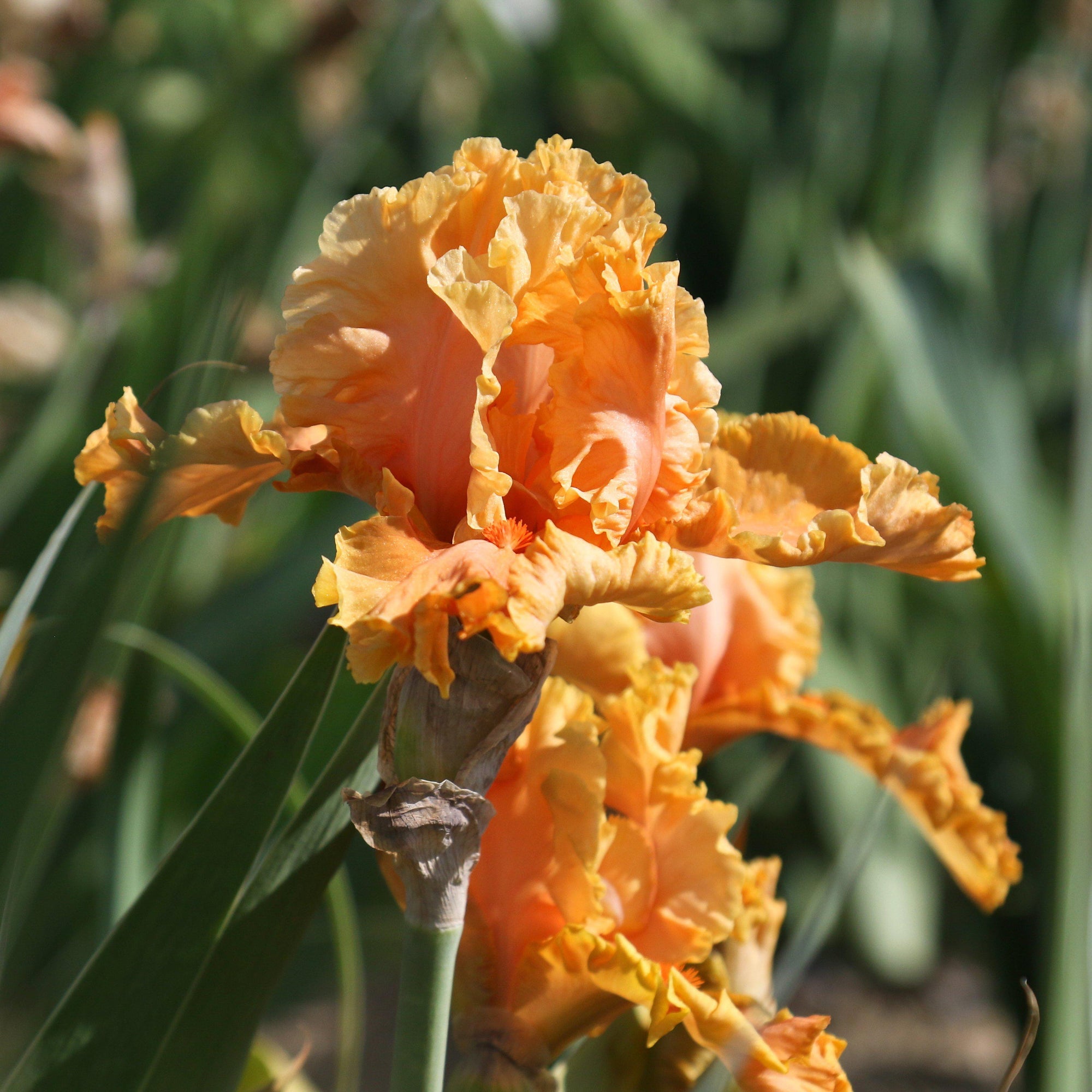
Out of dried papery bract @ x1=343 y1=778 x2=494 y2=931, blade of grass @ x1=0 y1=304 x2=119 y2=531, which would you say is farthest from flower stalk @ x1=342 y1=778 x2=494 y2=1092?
blade of grass @ x1=0 y1=304 x2=119 y2=531

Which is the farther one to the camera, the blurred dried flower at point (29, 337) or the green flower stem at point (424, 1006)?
the blurred dried flower at point (29, 337)

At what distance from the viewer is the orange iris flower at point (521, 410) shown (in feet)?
1.20

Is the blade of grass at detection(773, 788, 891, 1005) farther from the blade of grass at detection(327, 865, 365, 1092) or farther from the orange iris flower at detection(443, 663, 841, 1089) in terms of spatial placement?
the blade of grass at detection(327, 865, 365, 1092)

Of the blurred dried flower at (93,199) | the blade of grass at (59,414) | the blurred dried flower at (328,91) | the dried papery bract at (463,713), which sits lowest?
the dried papery bract at (463,713)

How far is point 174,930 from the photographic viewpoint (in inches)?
16.2

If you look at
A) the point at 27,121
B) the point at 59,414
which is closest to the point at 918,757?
the point at 59,414

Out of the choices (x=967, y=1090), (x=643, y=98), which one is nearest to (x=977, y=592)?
(x=967, y=1090)

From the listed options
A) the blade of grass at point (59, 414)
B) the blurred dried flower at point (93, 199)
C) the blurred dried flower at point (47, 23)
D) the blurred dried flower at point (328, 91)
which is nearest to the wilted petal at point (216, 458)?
the blade of grass at point (59, 414)

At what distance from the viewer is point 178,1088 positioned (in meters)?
0.42

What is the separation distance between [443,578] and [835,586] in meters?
1.60

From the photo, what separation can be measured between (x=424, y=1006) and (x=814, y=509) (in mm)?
226

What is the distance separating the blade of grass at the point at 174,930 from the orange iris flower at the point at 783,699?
0.15 m

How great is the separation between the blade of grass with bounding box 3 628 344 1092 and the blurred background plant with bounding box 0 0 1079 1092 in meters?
Result: 0.03

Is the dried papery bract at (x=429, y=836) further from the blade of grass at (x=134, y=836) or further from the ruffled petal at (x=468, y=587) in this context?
the blade of grass at (x=134, y=836)
